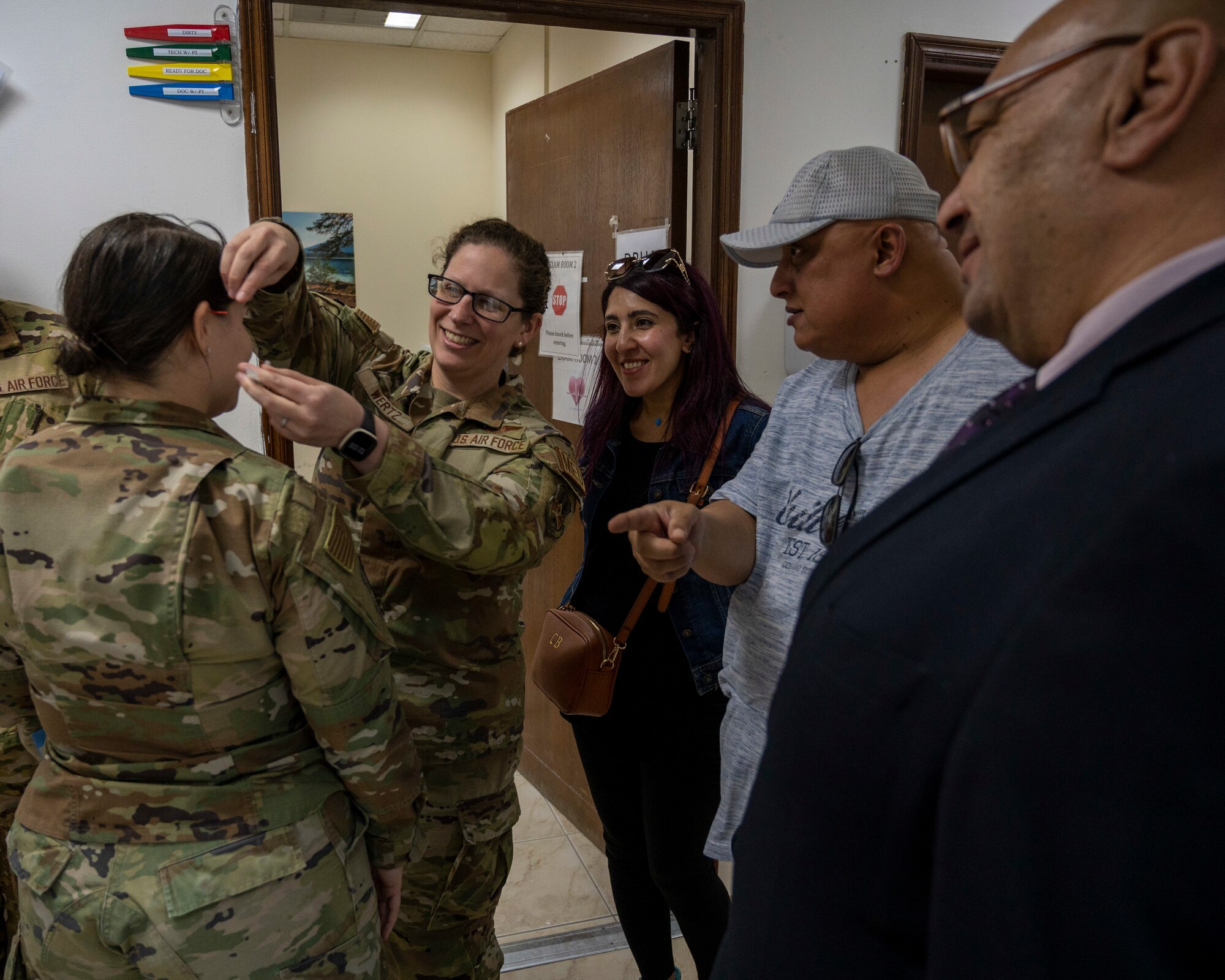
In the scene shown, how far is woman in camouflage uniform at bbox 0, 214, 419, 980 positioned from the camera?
96cm

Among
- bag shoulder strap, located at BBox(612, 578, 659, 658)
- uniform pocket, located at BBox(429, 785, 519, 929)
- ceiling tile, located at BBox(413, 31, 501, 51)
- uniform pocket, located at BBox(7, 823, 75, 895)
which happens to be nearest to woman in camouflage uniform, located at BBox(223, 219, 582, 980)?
uniform pocket, located at BBox(429, 785, 519, 929)

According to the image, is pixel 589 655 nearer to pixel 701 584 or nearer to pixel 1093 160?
pixel 701 584

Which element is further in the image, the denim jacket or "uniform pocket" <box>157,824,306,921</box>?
Answer: the denim jacket

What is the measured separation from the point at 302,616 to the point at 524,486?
0.52 m

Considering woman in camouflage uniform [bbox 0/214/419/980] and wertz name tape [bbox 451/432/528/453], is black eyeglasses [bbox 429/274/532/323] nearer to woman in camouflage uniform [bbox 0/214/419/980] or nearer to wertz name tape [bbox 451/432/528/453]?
wertz name tape [bbox 451/432/528/453]

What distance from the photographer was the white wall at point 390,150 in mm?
5008

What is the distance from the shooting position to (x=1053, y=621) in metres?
0.41

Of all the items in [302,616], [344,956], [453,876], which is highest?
[302,616]

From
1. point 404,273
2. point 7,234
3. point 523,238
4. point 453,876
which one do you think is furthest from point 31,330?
point 404,273

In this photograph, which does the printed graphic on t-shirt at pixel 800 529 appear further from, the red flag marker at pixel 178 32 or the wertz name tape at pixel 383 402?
the red flag marker at pixel 178 32

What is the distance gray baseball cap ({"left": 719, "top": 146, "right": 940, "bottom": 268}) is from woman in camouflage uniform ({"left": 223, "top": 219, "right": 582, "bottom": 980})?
538 mm

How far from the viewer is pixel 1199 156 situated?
0.49 meters

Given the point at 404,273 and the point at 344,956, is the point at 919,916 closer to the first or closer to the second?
the point at 344,956

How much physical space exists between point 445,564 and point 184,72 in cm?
128
